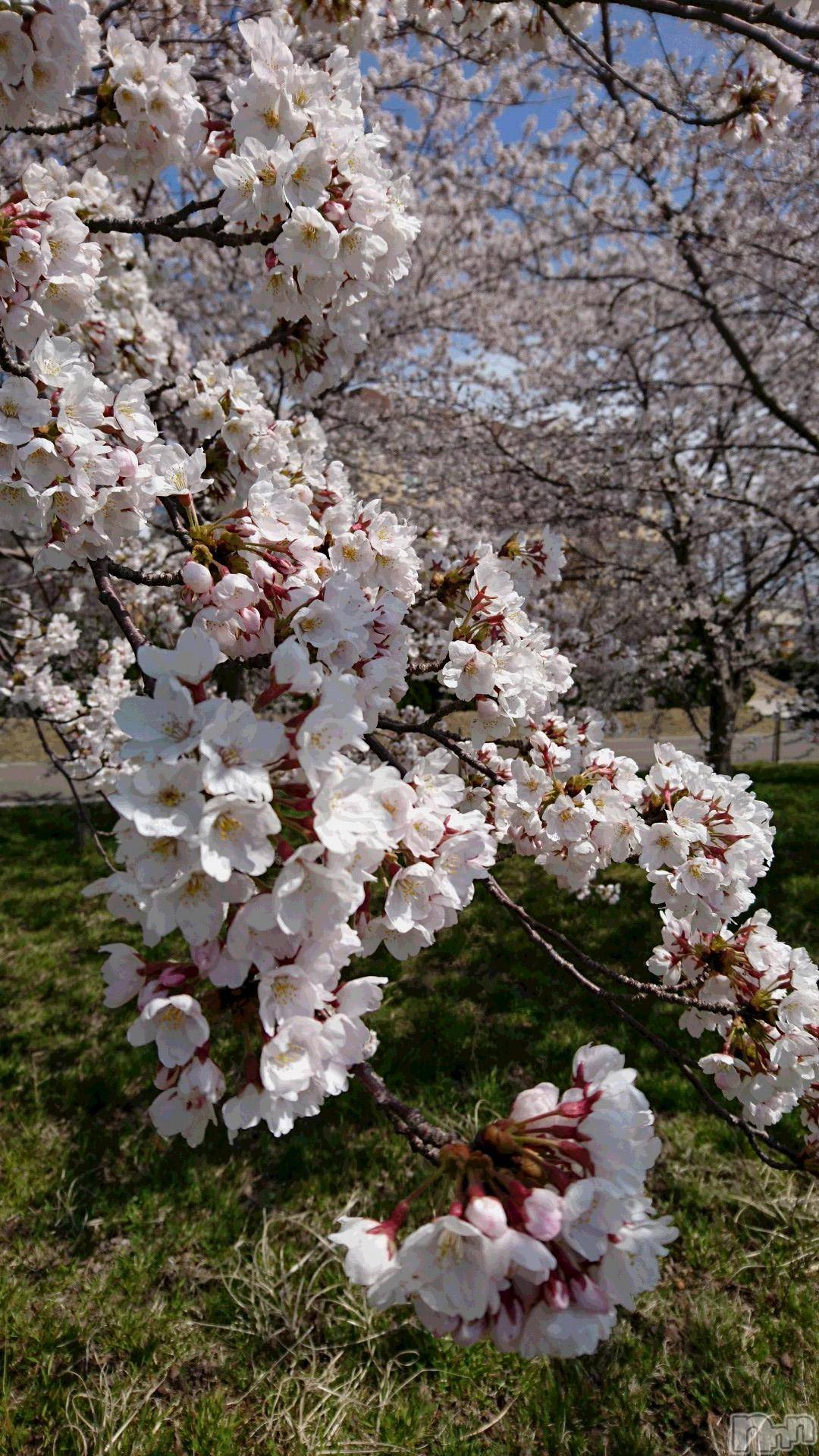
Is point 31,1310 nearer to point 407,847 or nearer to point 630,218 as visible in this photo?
point 407,847

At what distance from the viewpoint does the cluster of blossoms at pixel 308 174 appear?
5.01 ft

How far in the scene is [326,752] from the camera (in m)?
0.92

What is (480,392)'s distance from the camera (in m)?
8.73

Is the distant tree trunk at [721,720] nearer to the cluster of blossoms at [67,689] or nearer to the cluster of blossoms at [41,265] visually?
the cluster of blossoms at [67,689]

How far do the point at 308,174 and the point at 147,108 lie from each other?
78cm

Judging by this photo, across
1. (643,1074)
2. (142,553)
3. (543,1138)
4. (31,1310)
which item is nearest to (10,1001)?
(31,1310)

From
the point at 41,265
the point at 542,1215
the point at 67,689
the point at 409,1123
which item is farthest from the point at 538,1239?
the point at 67,689

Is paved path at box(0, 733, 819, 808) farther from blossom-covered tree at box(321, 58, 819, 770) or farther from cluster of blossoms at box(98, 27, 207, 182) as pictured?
cluster of blossoms at box(98, 27, 207, 182)

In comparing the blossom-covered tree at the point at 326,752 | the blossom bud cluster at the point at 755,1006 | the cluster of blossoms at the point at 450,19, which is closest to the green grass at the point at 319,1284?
the blossom-covered tree at the point at 326,752

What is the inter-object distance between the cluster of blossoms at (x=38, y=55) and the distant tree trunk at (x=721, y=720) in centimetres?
704

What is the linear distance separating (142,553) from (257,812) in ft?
15.5

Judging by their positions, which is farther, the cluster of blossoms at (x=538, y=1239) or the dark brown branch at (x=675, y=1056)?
the dark brown branch at (x=675, y=1056)

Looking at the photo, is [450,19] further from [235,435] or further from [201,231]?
[235,435]

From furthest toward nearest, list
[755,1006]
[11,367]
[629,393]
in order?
[629,393], [755,1006], [11,367]
